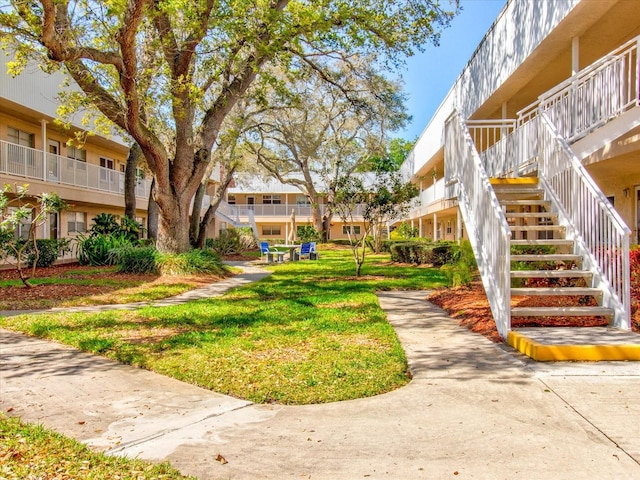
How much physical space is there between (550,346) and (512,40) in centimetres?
907

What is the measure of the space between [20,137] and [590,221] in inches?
792

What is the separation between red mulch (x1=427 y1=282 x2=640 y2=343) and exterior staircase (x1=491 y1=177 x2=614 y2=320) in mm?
186

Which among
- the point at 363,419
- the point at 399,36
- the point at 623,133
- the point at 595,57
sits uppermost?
the point at 399,36

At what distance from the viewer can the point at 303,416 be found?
3.93 m

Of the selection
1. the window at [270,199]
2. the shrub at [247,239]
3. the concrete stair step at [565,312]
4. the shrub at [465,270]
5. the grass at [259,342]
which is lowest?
the grass at [259,342]

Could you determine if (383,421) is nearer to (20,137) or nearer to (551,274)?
(551,274)

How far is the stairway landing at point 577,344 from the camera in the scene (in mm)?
5316

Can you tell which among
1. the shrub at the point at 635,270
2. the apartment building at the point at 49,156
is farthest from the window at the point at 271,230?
the shrub at the point at 635,270

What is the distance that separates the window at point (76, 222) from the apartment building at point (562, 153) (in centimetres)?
1829

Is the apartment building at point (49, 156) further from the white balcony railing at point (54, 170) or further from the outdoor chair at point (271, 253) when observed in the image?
the outdoor chair at point (271, 253)

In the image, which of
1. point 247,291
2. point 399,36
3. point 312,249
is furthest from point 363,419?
point 312,249

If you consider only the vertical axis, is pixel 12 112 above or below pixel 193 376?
above

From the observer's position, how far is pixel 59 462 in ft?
10.1

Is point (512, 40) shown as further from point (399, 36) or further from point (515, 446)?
point (515, 446)
